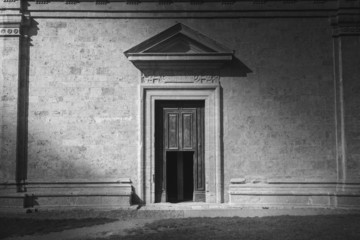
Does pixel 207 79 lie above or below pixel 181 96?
above

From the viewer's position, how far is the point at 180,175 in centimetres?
1450

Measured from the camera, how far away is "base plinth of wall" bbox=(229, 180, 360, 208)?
43.4ft

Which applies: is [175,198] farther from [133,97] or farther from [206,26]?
[206,26]

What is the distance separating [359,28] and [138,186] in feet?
29.7

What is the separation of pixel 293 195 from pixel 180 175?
3.85 meters

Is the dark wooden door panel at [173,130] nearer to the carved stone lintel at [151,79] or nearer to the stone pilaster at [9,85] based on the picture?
the carved stone lintel at [151,79]

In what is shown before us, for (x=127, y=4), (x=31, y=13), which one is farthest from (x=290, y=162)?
(x=31, y=13)

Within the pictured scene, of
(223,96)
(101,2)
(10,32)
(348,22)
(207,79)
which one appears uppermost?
(101,2)

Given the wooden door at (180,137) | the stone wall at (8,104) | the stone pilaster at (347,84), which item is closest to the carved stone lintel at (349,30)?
the stone pilaster at (347,84)

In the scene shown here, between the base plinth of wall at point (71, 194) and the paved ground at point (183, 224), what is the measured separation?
61 cm

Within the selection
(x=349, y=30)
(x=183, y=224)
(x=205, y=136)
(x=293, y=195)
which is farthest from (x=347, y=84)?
(x=183, y=224)

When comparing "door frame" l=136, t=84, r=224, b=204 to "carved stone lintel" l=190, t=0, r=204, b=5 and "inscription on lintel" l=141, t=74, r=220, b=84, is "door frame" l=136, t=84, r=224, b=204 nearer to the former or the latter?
"inscription on lintel" l=141, t=74, r=220, b=84

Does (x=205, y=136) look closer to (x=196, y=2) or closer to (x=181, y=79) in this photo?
(x=181, y=79)

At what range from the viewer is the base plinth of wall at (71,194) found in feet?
43.3
